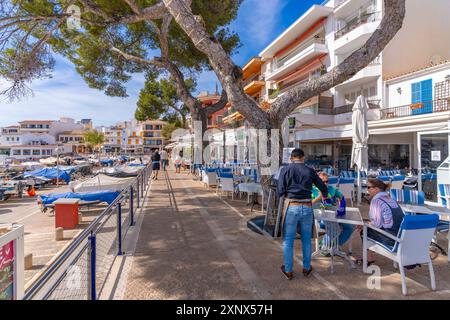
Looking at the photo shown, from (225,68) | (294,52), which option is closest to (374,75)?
(294,52)

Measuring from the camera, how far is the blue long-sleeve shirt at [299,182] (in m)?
3.83

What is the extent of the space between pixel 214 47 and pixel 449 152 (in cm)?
753

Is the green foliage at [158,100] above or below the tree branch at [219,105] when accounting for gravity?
above

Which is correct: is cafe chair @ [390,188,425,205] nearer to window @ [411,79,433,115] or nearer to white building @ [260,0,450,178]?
white building @ [260,0,450,178]

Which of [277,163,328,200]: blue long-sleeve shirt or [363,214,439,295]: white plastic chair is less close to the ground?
[277,163,328,200]: blue long-sleeve shirt

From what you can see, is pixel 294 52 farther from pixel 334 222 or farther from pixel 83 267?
pixel 83 267

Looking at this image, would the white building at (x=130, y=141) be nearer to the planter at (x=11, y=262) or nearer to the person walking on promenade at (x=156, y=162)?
the person walking on promenade at (x=156, y=162)

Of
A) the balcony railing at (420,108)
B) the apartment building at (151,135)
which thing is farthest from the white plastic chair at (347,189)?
the apartment building at (151,135)

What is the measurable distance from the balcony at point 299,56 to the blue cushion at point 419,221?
21.4 metres

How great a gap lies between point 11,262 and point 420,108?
17.9 m

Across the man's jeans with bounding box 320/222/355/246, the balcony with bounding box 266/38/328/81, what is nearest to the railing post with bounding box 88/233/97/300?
the man's jeans with bounding box 320/222/355/246

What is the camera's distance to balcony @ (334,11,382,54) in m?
17.9

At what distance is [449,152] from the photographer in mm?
8008

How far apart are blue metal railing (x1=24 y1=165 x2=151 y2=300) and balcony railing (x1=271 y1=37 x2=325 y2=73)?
2287cm
